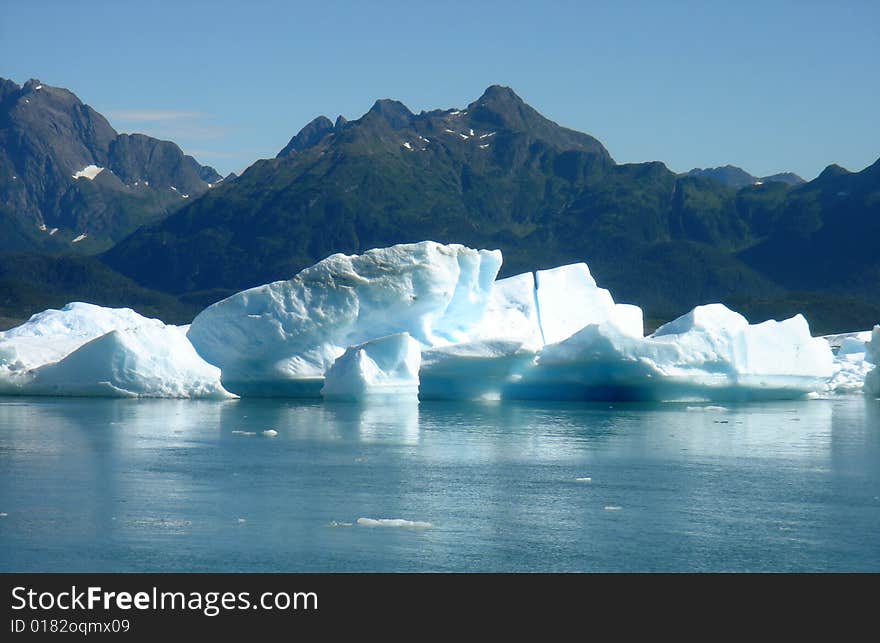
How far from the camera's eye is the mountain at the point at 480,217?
134 meters

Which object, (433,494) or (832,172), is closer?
(433,494)

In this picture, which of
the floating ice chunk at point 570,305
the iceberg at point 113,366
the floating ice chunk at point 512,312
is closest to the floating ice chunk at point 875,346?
the floating ice chunk at point 570,305

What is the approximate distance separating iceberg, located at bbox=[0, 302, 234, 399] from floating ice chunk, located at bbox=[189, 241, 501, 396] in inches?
30.5

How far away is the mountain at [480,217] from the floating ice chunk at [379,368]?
9584 cm

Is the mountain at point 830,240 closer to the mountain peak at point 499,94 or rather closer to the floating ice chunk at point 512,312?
the mountain peak at point 499,94

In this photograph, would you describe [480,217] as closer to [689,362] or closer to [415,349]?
[689,362]

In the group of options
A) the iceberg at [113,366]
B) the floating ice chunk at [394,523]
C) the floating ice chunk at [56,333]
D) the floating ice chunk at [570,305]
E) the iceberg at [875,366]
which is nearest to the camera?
the floating ice chunk at [394,523]

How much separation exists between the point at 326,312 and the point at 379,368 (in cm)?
183

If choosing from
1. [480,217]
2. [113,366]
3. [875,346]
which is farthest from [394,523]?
[480,217]

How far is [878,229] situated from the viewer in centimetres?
13712

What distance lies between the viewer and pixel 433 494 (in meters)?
12.4

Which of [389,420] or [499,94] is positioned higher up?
[499,94]
